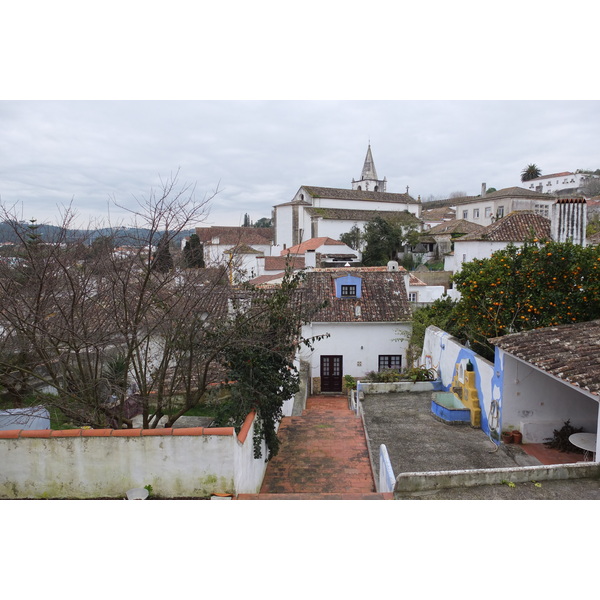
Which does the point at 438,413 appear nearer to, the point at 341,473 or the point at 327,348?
the point at 341,473

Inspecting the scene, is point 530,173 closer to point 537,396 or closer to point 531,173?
point 531,173

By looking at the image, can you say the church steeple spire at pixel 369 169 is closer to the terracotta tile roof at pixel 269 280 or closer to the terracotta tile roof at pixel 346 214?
the terracotta tile roof at pixel 346 214

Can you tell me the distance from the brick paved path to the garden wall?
0.75 metres

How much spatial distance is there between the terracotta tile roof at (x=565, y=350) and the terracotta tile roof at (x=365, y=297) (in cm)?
1024

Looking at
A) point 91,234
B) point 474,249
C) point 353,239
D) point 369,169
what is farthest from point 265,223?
point 91,234

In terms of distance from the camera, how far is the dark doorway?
65.7ft

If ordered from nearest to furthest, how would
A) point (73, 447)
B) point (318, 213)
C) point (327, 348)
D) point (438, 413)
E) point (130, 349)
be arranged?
point (73, 447) < point (130, 349) < point (438, 413) < point (327, 348) < point (318, 213)

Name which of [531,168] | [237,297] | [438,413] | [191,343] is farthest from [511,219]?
[531,168]

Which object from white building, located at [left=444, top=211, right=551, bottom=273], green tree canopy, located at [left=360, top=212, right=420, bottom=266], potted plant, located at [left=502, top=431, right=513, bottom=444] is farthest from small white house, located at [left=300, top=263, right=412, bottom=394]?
green tree canopy, located at [left=360, top=212, right=420, bottom=266]

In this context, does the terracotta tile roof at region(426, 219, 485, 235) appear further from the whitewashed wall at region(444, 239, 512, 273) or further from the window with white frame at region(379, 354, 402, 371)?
the window with white frame at region(379, 354, 402, 371)

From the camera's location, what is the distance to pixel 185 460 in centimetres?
643

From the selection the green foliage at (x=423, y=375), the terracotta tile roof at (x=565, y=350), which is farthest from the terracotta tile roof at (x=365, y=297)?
the terracotta tile roof at (x=565, y=350)

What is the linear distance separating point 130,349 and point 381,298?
15476 mm

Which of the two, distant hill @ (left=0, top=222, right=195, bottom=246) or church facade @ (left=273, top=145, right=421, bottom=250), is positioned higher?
church facade @ (left=273, top=145, right=421, bottom=250)
